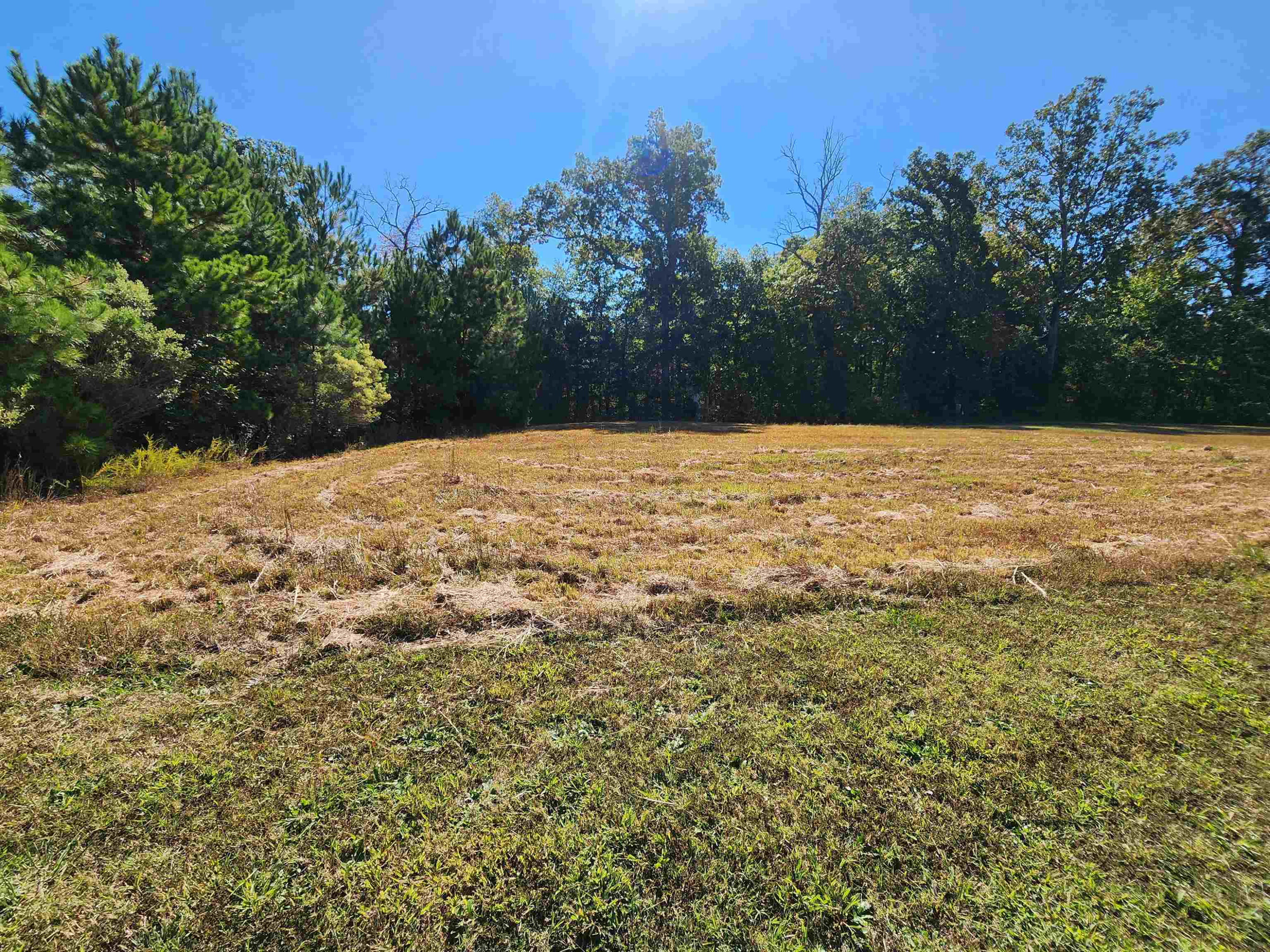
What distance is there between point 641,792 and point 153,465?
871 cm

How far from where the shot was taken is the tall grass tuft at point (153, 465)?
6602mm

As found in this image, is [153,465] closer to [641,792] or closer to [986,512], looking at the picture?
[641,792]

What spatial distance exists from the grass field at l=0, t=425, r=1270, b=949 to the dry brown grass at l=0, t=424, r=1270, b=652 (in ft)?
0.15

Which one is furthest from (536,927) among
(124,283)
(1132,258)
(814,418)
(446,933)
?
(1132,258)

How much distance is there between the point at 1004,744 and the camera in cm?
214

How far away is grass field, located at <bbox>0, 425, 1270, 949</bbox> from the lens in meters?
1.50

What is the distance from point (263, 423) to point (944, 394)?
94.5 feet

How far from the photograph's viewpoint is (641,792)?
192 cm

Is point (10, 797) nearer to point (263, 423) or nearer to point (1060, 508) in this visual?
point (1060, 508)

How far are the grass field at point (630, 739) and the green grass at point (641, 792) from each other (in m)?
0.01

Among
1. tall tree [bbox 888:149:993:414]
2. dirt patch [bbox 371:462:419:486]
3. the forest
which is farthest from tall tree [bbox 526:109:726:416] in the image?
dirt patch [bbox 371:462:419:486]

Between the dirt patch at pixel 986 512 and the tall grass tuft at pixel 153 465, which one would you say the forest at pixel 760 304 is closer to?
the tall grass tuft at pixel 153 465

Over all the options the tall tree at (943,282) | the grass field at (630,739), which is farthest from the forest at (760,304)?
the grass field at (630,739)

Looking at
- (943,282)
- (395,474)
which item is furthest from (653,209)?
(395,474)
